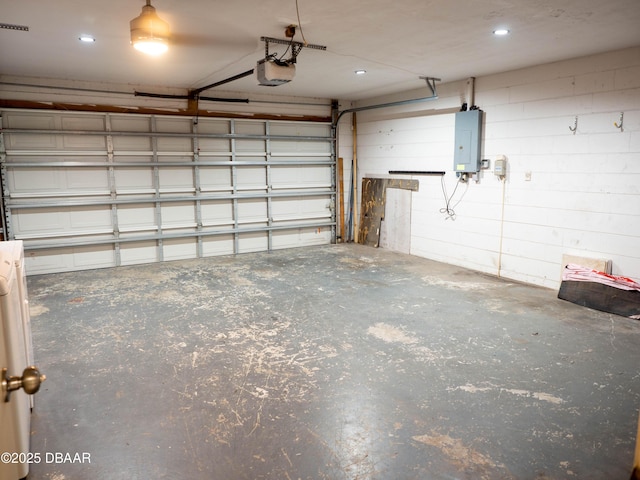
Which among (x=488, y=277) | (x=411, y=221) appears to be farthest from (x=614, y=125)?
(x=411, y=221)

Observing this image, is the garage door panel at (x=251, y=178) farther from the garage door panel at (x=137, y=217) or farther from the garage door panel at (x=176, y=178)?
the garage door panel at (x=137, y=217)

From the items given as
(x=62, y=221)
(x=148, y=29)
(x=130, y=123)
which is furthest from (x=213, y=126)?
(x=148, y=29)

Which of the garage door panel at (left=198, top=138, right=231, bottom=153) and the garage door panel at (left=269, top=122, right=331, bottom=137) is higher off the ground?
the garage door panel at (left=269, top=122, right=331, bottom=137)

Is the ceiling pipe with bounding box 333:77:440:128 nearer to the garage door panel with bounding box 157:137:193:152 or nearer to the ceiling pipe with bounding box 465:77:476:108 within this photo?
the ceiling pipe with bounding box 465:77:476:108

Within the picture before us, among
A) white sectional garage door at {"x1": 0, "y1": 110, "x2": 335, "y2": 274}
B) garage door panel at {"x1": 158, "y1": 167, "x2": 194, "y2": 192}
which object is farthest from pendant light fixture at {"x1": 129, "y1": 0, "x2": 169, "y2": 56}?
garage door panel at {"x1": 158, "y1": 167, "x2": 194, "y2": 192}

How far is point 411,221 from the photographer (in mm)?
7129

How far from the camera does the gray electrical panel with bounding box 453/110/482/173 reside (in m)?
5.77

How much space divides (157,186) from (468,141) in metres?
4.60

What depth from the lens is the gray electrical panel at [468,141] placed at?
5.77 meters

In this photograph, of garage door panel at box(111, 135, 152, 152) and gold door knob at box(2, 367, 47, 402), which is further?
garage door panel at box(111, 135, 152, 152)

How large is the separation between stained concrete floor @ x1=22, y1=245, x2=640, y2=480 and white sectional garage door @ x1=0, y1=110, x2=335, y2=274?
138cm

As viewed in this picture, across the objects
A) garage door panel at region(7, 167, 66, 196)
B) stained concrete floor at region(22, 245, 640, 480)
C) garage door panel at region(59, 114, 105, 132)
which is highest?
garage door panel at region(59, 114, 105, 132)

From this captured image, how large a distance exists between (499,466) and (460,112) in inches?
193

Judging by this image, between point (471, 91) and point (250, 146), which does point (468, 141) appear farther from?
point (250, 146)
